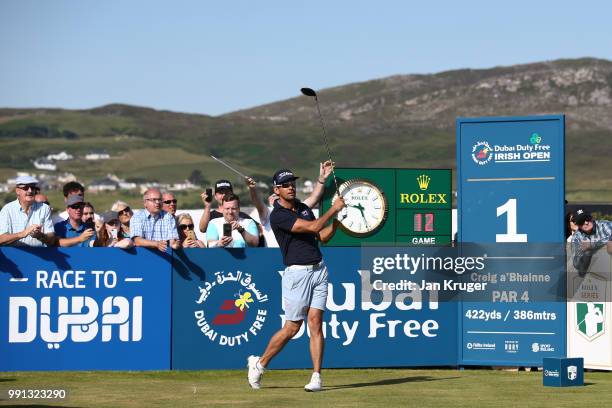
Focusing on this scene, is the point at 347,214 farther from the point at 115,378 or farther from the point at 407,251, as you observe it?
the point at 115,378

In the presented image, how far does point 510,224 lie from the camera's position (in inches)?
581

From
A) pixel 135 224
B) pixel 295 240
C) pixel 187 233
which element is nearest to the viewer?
pixel 295 240

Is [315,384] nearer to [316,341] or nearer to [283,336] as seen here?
[316,341]

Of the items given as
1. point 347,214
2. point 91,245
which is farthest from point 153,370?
point 347,214

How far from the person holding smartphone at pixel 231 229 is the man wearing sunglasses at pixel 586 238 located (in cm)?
372

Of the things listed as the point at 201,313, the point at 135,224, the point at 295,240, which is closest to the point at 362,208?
the point at 201,313

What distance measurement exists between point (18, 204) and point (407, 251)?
4520 mm

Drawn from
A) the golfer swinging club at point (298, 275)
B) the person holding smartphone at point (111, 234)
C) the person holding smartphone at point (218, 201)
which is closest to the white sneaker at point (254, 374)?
the golfer swinging club at point (298, 275)

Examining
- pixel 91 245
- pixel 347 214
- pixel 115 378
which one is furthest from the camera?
pixel 347 214

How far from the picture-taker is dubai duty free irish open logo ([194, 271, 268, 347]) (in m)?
14.2

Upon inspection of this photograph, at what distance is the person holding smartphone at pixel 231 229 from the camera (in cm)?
1405

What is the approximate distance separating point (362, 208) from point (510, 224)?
92.9 inches

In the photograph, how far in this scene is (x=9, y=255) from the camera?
45.1 feet

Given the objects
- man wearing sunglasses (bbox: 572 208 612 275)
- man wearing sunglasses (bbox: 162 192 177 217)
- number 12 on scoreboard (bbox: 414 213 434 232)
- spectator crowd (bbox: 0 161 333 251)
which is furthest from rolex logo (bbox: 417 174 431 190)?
man wearing sunglasses (bbox: 162 192 177 217)
